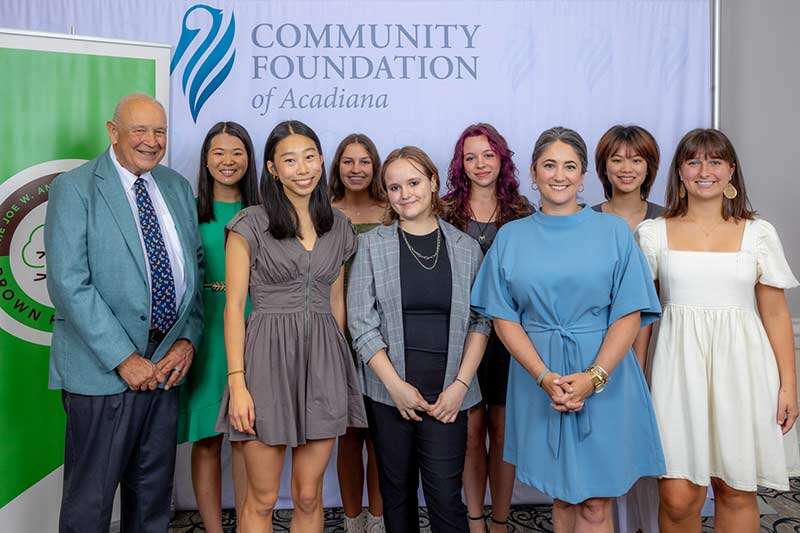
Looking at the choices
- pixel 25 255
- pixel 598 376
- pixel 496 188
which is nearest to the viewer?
pixel 598 376

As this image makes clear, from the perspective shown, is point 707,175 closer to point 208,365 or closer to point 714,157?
point 714,157

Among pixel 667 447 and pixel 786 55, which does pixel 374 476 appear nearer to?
pixel 667 447

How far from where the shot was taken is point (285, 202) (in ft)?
6.80

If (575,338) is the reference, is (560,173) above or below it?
above

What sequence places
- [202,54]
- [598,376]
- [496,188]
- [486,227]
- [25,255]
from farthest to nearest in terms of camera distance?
[202,54] → [496,188] → [486,227] → [25,255] → [598,376]

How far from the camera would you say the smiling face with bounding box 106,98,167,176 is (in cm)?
215

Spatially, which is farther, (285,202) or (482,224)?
(482,224)

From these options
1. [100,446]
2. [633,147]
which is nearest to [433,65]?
[633,147]

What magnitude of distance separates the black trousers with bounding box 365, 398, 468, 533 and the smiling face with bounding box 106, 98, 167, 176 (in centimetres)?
114

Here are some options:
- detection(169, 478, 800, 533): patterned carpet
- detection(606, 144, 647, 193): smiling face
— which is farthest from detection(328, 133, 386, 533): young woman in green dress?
detection(606, 144, 647, 193): smiling face

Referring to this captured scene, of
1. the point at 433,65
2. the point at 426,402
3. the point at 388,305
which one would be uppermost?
the point at 433,65

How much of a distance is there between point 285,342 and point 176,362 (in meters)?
0.49

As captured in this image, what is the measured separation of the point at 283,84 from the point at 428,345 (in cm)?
179

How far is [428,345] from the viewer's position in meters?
2.10
